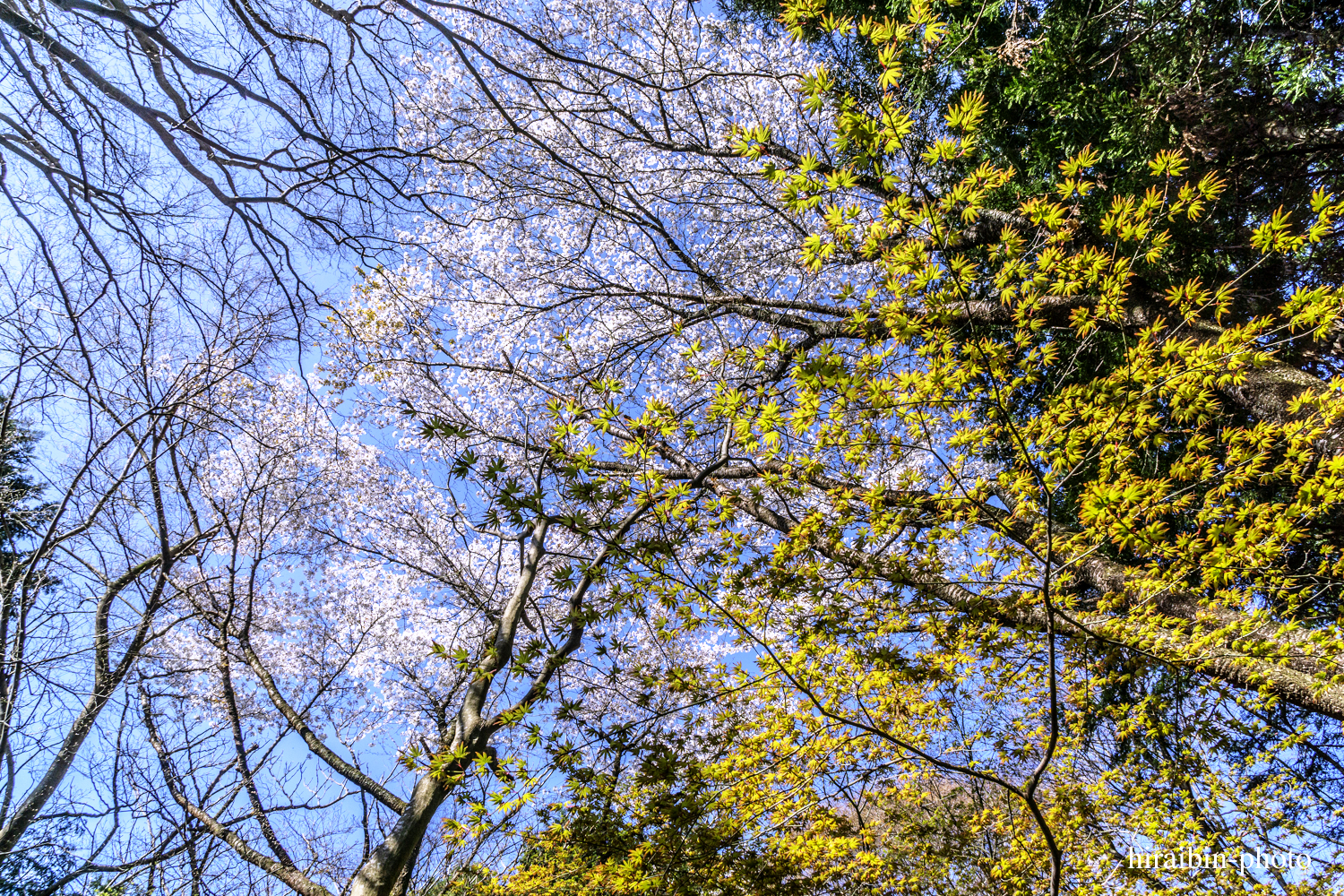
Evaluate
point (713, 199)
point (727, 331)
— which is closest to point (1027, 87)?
point (713, 199)

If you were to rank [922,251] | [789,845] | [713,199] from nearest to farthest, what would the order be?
[922,251] → [789,845] → [713,199]

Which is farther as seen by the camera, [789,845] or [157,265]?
[789,845]

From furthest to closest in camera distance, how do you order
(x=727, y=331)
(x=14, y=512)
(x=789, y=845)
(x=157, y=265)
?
(x=727, y=331), (x=789, y=845), (x=14, y=512), (x=157, y=265)

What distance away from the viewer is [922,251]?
2689 mm

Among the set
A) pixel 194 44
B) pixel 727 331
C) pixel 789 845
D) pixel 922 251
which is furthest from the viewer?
pixel 727 331

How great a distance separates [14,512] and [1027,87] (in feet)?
26.6

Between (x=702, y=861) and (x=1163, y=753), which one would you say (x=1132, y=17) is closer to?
(x=1163, y=753)

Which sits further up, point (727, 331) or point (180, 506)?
point (727, 331)

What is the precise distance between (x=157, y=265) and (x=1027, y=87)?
661 centimetres

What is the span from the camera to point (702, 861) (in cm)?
404

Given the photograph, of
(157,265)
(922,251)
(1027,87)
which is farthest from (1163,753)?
(157,265)

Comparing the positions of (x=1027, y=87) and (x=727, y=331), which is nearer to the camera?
Answer: (x=1027, y=87)

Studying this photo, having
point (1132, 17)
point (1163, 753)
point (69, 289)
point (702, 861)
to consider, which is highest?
point (1132, 17)

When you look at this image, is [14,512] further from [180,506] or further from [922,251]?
[922,251]
